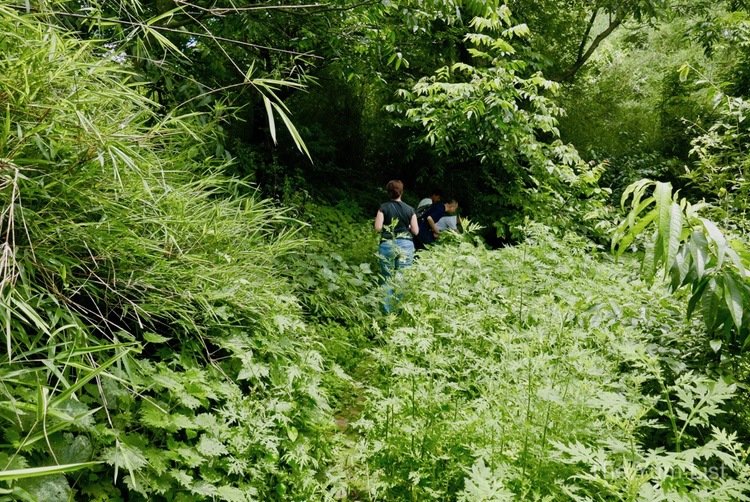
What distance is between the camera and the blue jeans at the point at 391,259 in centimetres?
449

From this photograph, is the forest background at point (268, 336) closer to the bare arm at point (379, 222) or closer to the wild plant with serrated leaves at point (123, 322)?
the wild plant with serrated leaves at point (123, 322)

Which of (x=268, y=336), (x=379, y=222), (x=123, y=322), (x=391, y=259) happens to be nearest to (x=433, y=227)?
(x=379, y=222)

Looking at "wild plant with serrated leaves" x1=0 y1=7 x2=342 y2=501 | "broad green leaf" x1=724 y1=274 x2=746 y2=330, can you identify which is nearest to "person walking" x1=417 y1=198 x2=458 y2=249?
"wild plant with serrated leaves" x1=0 y1=7 x2=342 y2=501

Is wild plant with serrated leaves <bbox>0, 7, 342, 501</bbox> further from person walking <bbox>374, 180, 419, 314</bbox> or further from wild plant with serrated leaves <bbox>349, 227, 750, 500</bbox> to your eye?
person walking <bbox>374, 180, 419, 314</bbox>

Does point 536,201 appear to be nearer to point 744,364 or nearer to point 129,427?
point 744,364

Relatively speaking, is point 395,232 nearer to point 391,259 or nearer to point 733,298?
→ point 391,259

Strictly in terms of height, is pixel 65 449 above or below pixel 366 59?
below

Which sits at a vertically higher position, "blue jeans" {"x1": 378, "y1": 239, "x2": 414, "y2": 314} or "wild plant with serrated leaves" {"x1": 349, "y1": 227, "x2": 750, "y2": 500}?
"wild plant with serrated leaves" {"x1": 349, "y1": 227, "x2": 750, "y2": 500}

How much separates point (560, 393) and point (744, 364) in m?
0.82

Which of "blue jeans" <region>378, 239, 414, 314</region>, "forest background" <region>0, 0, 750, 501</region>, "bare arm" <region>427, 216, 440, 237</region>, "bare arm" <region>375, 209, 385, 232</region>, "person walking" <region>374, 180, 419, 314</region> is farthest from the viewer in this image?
"bare arm" <region>427, 216, 440, 237</region>

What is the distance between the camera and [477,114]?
6.14 m

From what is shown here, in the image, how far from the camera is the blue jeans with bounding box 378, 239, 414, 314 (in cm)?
449

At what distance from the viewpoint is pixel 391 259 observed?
4.68 m

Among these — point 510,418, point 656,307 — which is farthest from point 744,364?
point 510,418
